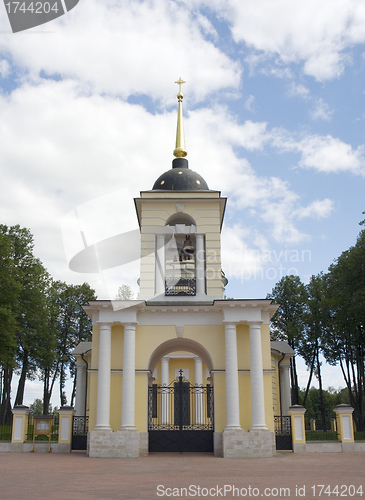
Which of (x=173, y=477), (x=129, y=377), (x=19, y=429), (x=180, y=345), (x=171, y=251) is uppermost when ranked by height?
(x=171, y=251)

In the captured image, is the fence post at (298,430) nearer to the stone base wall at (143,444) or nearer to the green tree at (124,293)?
the stone base wall at (143,444)

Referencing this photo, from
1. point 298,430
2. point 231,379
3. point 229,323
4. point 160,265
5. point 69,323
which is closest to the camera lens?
point 231,379

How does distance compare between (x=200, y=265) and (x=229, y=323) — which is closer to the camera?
(x=229, y=323)

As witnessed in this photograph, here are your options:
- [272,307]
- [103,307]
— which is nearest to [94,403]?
[103,307]

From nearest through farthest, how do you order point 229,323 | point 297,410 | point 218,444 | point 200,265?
point 218,444
point 229,323
point 297,410
point 200,265

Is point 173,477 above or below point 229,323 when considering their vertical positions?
below

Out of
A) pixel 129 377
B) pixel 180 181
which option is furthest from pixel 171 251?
pixel 129 377

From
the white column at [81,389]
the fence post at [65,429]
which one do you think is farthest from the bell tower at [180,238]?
the white column at [81,389]

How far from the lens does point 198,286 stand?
61.2 ft

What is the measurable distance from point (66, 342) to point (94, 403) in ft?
85.1

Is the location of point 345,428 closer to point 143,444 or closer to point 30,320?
point 143,444

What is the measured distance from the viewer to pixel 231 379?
16.7 m

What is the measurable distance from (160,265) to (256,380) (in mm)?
5598

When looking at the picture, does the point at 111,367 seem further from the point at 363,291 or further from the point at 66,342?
the point at 66,342
